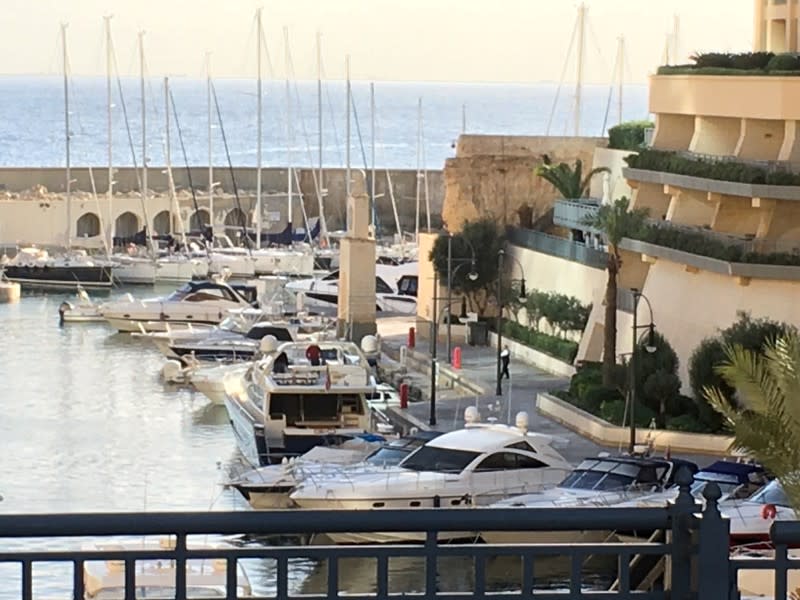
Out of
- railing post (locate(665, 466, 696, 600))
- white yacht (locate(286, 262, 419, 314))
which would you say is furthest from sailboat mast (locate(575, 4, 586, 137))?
railing post (locate(665, 466, 696, 600))

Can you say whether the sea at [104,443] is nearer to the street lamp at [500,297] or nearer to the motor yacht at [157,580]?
the motor yacht at [157,580]

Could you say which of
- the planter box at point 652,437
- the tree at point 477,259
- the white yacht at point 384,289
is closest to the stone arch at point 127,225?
the white yacht at point 384,289

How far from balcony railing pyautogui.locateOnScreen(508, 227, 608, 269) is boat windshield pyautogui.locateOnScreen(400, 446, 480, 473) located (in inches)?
569

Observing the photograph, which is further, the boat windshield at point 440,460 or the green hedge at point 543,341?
the green hedge at point 543,341

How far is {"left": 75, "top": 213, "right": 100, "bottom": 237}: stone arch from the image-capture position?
263 feet

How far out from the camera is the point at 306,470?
2894cm

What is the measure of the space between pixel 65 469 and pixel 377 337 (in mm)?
14209

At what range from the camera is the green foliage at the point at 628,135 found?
4669 centimetres

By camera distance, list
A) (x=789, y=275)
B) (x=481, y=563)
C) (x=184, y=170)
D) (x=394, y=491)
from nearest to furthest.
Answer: (x=481, y=563) → (x=394, y=491) → (x=789, y=275) → (x=184, y=170)

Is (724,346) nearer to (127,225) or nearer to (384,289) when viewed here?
(384,289)

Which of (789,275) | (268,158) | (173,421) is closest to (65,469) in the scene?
(173,421)

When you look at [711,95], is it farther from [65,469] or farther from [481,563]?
[481,563]

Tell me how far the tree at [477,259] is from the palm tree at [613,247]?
6850 millimetres

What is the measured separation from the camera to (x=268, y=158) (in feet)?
531
